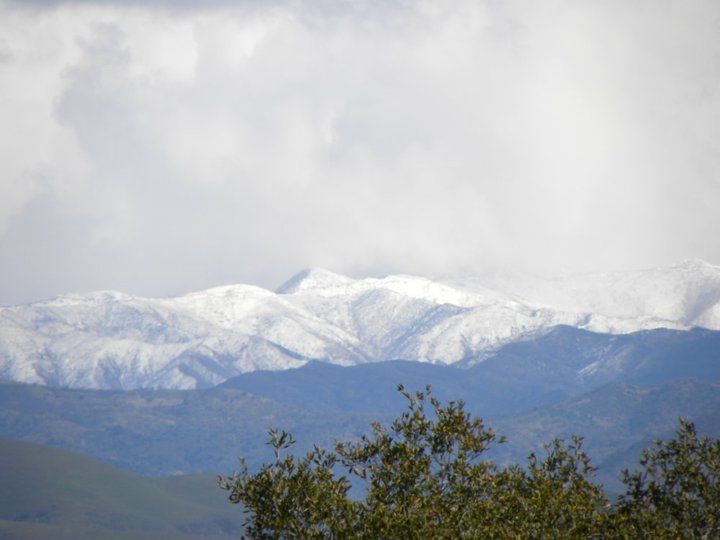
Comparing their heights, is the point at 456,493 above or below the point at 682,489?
above

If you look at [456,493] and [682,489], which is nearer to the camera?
[456,493]

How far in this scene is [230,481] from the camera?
291ft

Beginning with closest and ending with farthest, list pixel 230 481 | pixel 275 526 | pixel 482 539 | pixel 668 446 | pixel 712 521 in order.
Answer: pixel 482 539
pixel 275 526
pixel 230 481
pixel 712 521
pixel 668 446

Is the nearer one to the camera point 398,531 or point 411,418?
point 398,531

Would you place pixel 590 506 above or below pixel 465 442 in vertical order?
below

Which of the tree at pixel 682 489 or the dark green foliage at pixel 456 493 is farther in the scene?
the tree at pixel 682 489

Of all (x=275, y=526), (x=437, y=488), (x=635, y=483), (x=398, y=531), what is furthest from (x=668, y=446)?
(x=275, y=526)

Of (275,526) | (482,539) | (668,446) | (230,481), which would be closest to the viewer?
(482,539)

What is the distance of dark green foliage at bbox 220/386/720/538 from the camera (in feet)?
270

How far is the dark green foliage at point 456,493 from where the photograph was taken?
82.2 m

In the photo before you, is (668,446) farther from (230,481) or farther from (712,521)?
(230,481)

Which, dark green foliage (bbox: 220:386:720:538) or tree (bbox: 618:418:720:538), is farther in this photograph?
tree (bbox: 618:418:720:538)

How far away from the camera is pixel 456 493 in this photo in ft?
298

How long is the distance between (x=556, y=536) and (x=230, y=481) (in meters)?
28.8
